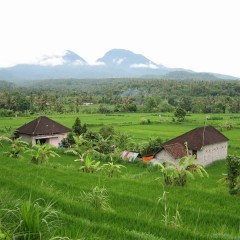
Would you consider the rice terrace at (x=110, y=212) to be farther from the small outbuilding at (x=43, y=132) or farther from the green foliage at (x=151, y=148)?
the small outbuilding at (x=43, y=132)

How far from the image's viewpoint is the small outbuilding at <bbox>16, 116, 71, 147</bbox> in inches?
1503

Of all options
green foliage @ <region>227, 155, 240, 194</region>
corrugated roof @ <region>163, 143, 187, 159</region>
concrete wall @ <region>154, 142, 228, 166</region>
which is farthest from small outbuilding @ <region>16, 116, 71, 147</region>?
green foliage @ <region>227, 155, 240, 194</region>

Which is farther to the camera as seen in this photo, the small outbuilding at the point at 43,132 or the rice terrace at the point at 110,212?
the small outbuilding at the point at 43,132

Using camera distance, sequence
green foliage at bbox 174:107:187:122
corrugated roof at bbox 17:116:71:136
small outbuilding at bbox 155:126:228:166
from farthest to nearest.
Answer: green foliage at bbox 174:107:187:122, corrugated roof at bbox 17:116:71:136, small outbuilding at bbox 155:126:228:166

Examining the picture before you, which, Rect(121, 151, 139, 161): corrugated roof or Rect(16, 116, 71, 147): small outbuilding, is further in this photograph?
Rect(16, 116, 71, 147): small outbuilding

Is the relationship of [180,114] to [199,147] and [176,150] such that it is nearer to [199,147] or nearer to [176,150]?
[199,147]

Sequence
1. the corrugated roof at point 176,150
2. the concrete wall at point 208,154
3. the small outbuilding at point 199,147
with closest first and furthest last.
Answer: the corrugated roof at point 176,150 → the small outbuilding at point 199,147 → the concrete wall at point 208,154

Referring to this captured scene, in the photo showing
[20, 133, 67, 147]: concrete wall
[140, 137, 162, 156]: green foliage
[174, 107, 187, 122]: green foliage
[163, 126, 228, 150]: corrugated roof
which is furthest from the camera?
[174, 107, 187, 122]: green foliage

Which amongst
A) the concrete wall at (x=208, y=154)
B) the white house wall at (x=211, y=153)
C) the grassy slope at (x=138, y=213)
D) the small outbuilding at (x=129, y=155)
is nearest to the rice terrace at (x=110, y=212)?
the grassy slope at (x=138, y=213)

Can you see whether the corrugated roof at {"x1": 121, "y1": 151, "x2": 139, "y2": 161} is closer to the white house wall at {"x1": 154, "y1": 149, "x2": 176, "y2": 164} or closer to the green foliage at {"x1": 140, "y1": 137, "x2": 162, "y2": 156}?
the green foliage at {"x1": 140, "y1": 137, "x2": 162, "y2": 156}

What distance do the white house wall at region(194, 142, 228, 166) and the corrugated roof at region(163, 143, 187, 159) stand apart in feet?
6.30

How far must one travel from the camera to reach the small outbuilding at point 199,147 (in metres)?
28.3

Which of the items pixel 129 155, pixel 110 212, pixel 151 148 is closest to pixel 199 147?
pixel 151 148

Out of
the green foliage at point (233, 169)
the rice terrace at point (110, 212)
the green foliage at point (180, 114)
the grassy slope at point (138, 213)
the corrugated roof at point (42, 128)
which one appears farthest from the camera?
the green foliage at point (180, 114)
